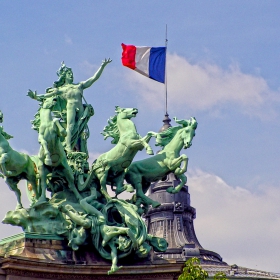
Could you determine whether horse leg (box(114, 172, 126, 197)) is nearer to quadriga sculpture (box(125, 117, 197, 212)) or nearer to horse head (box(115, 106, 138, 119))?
quadriga sculpture (box(125, 117, 197, 212))

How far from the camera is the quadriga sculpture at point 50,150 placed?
38.3 m

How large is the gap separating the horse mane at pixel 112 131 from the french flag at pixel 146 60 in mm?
4371

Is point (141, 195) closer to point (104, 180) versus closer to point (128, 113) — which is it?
point (104, 180)

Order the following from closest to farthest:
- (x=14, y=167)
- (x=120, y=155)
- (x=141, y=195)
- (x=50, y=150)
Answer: (x=50, y=150)
(x=14, y=167)
(x=120, y=155)
(x=141, y=195)

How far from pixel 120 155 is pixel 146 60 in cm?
719

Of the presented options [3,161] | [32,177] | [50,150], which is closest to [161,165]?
[50,150]

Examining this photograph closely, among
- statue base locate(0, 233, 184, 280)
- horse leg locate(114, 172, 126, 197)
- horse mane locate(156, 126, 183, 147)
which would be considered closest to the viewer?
statue base locate(0, 233, 184, 280)

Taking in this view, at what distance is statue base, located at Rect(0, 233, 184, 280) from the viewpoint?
37.6 m

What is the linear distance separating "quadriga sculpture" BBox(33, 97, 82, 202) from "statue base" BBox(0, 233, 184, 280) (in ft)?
6.36

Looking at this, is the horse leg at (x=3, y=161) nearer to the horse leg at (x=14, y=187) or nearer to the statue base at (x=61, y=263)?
the horse leg at (x=14, y=187)

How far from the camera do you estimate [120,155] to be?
39.9 meters

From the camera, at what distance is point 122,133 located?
40.4 meters

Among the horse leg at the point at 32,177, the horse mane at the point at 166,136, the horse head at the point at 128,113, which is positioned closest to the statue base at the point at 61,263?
the horse leg at the point at 32,177

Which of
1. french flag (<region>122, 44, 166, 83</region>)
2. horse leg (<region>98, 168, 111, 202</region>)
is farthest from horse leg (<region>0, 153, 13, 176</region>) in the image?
french flag (<region>122, 44, 166, 83</region>)
